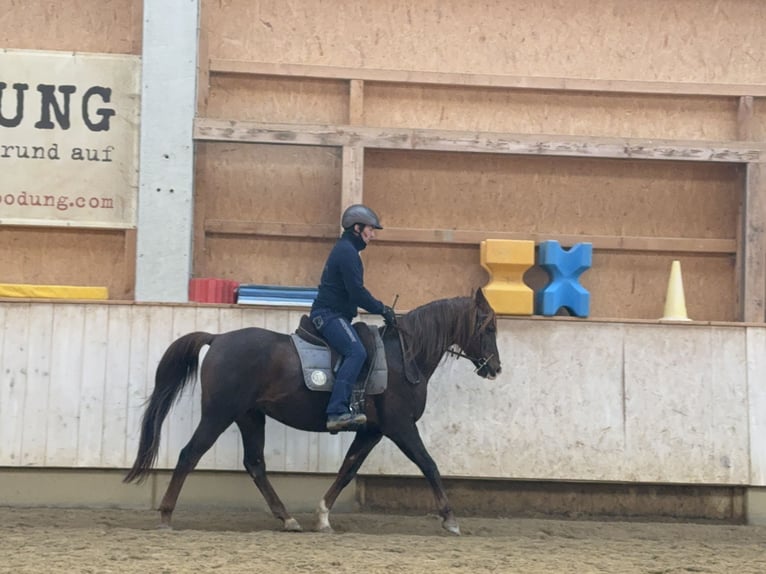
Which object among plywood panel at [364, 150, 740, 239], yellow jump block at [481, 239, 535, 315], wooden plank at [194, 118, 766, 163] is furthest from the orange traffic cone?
yellow jump block at [481, 239, 535, 315]

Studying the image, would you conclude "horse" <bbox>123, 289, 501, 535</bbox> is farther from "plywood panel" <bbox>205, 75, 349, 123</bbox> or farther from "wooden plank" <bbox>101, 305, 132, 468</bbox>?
"plywood panel" <bbox>205, 75, 349, 123</bbox>

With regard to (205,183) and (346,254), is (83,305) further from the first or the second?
(346,254)

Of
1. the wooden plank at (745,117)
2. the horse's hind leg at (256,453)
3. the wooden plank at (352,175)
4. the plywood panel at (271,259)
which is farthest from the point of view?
the wooden plank at (745,117)

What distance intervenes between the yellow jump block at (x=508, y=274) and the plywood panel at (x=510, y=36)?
1.82 metres

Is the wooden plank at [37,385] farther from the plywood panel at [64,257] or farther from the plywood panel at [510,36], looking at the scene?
the plywood panel at [510,36]

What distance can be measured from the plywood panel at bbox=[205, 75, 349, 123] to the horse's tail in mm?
2668

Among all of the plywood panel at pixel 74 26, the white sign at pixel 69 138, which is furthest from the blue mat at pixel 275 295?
the plywood panel at pixel 74 26

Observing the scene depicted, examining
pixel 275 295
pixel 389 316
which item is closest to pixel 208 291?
pixel 275 295

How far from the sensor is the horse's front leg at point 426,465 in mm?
7352

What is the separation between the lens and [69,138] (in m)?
8.90

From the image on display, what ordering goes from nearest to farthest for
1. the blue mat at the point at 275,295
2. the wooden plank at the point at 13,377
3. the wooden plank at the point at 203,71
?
the wooden plank at the point at 13,377 → the blue mat at the point at 275,295 → the wooden plank at the point at 203,71

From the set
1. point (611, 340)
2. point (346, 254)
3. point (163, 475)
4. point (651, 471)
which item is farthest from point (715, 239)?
point (163, 475)

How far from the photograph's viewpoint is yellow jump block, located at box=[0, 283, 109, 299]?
8.59 m

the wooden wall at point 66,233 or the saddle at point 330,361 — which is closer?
the saddle at point 330,361
